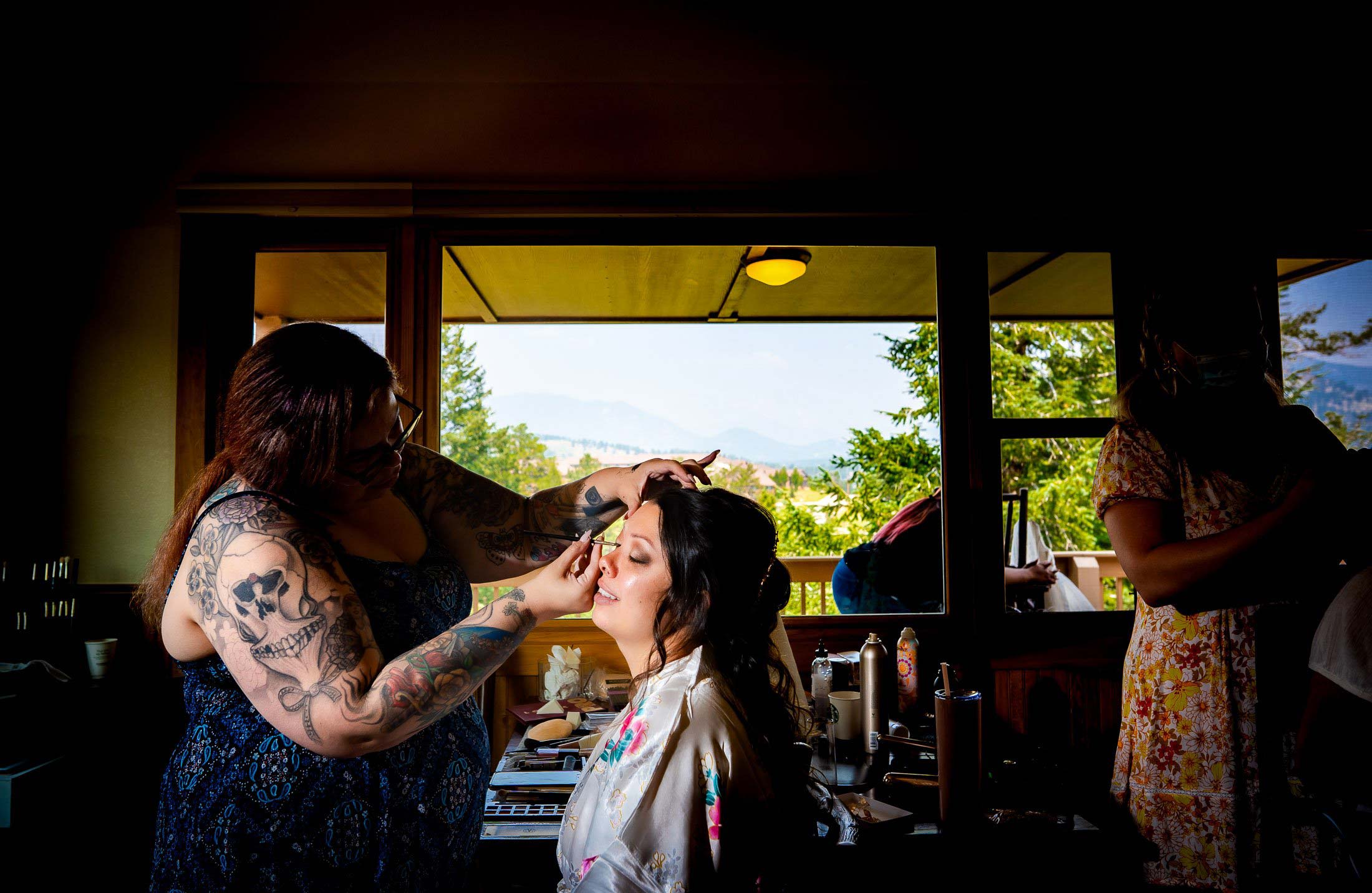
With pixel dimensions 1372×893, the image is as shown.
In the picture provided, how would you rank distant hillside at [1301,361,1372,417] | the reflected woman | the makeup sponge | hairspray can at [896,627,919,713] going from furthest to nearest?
distant hillside at [1301,361,1372,417] → hairspray can at [896,627,919,713] → the makeup sponge → the reflected woman

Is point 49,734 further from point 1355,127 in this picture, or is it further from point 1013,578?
point 1355,127

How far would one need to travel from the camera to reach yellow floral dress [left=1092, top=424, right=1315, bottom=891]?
5.48ft

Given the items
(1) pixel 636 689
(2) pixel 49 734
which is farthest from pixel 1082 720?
(2) pixel 49 734

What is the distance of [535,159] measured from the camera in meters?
2.75

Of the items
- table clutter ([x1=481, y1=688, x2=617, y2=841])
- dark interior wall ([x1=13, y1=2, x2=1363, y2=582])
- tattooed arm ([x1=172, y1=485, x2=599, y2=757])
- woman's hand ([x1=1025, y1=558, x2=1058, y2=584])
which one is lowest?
table clutter ([x1=481, y1=688, x2=617, y2=841])

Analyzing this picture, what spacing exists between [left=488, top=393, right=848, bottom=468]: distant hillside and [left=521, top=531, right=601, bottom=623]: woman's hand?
5.93 m

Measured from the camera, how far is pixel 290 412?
129cm

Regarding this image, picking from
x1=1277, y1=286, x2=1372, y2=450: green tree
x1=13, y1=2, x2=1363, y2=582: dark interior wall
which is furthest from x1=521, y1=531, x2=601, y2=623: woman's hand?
x1=1277, y1=286, x2=1372, y2=450: green tree

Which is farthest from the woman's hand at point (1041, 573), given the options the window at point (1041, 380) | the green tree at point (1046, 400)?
the green tree at point (1046, 400)

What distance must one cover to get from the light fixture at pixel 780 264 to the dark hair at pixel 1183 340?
5.28ft

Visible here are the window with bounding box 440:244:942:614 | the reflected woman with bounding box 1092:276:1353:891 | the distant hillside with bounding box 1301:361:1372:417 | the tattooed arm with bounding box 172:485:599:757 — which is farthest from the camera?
the window with bounding box 440:244:942:614

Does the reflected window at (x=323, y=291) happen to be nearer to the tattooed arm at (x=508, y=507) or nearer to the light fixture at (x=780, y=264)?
the tattooed arm at (x=508, y=507)

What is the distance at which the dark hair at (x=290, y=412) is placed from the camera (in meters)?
1.29

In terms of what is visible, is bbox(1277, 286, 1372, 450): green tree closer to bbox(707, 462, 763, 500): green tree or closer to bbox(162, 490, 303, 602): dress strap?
bbox(162, 490, 303, 602): dress strap
